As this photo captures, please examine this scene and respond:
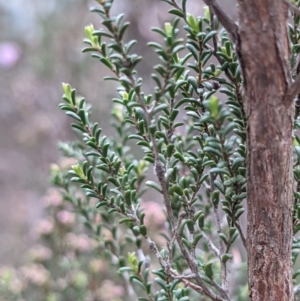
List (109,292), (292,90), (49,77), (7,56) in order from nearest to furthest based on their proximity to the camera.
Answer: (292,90)
(109,292)
(49,77)
(7,56)

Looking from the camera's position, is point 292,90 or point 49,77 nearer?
point 292,90

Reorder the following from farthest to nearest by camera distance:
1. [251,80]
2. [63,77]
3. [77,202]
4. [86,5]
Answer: [86,5]
[63,77]
[77,202]
[251,80]

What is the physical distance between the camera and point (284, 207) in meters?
0.35

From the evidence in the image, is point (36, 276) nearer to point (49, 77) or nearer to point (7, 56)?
point (49, 77)

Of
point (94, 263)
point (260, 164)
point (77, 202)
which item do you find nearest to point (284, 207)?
point (260, 164)

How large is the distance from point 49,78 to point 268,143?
142 cm

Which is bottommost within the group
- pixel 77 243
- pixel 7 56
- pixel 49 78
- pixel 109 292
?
pixel 109 292

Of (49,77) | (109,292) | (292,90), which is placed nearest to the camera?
(292,90)

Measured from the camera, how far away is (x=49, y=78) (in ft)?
5.35

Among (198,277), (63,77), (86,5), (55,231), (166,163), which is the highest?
(86,5)

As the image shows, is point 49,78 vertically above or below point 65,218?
above

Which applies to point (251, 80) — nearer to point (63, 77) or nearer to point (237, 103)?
point (237, 103)

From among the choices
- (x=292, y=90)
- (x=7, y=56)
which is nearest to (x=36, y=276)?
(x=292, y=90)

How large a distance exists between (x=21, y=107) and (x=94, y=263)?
39.7 inches
